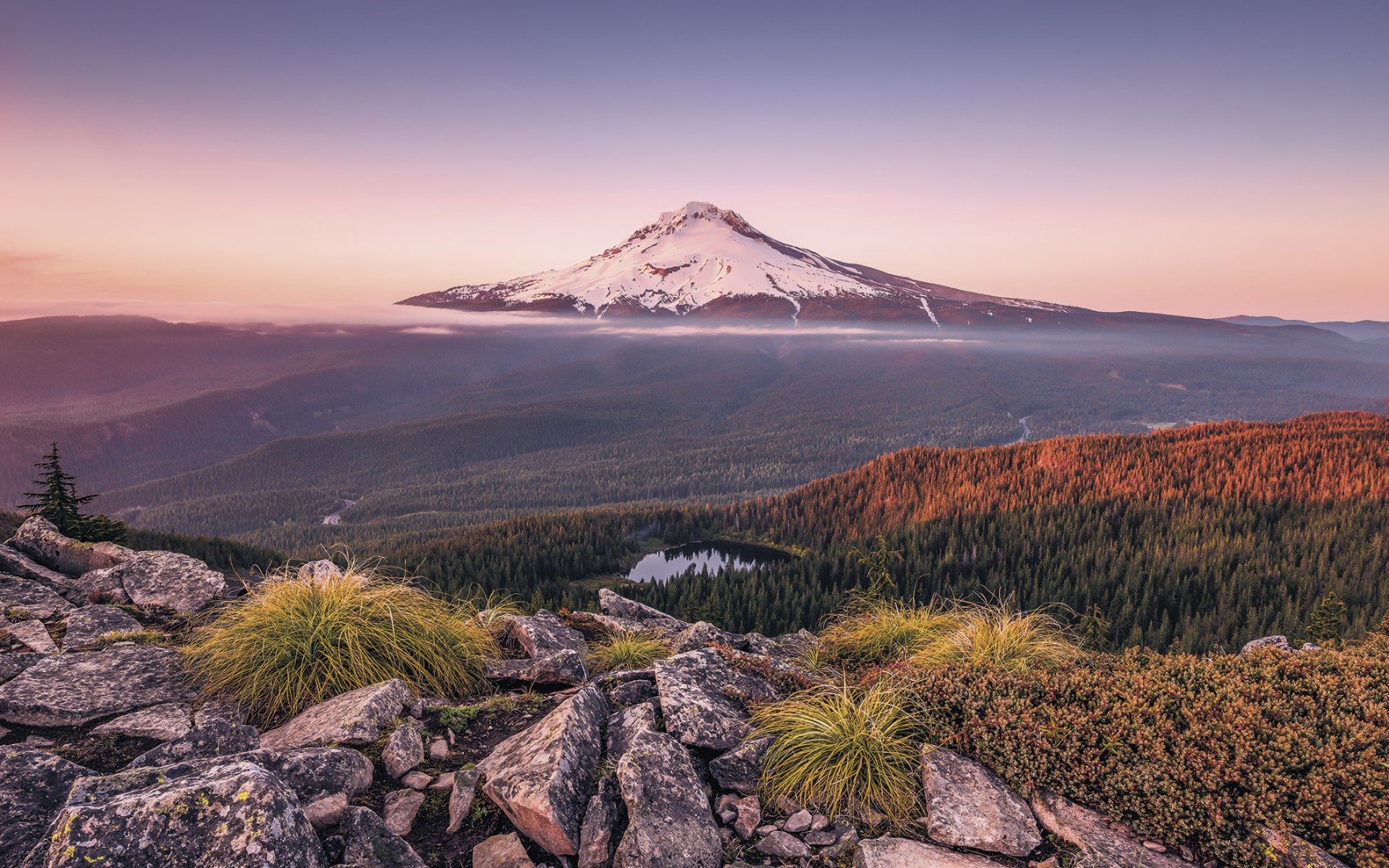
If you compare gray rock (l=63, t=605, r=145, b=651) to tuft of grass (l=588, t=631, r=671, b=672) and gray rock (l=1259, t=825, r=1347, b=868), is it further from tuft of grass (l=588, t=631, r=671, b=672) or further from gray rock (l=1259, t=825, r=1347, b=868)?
gray rock (l=1259, t=825, r=1347, b=868)

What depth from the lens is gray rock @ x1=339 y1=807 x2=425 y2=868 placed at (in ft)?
15.7

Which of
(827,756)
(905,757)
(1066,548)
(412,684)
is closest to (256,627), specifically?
(412,684)

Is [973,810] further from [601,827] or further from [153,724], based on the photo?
[153,724]

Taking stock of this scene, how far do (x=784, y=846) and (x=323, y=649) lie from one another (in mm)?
6254

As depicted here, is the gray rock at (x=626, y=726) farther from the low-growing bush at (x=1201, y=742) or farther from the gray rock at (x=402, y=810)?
the low-growing bush at (x=1201, y=742)

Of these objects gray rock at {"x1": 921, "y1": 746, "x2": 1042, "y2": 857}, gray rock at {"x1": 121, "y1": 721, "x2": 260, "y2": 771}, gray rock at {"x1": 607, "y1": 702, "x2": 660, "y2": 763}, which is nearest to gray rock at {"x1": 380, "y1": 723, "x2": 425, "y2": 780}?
gray rock at {"x1": 121, "y1": 721, "x2": 260, "y2": 771}

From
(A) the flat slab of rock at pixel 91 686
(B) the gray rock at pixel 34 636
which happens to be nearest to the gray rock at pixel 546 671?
(A) the flat slab of rock at pixel 91 686

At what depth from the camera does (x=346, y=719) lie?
6.64 m

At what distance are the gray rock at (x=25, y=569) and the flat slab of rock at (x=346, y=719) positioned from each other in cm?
767

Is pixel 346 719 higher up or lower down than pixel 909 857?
higher up

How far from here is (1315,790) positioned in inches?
199

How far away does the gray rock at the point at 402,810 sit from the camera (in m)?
5.51

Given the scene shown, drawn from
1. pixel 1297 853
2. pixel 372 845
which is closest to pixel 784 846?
pixel 372 845

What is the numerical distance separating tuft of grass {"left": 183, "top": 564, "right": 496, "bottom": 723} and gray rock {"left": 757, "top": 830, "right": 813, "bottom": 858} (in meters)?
4.77
